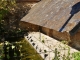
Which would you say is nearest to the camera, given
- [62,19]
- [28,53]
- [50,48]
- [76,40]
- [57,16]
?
[50,48]

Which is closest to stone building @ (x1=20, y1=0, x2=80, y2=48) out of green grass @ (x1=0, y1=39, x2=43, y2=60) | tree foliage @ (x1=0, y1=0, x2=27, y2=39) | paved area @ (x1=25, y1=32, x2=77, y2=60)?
paved area @ (x1=25, y1=32, x2=77, y2=60)

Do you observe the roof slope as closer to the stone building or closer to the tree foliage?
the stone building

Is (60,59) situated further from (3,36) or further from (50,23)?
(3,36)

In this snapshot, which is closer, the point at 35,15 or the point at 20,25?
the point at 35,15

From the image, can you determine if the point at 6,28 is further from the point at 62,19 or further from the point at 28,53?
the point at 62,19

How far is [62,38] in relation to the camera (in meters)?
17.7

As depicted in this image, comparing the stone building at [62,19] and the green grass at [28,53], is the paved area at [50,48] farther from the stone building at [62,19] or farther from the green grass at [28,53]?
the stone building at [62,19]

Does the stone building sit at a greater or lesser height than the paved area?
greater

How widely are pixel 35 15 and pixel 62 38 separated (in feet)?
19.7

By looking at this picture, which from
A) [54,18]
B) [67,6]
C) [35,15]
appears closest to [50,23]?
[54,18]

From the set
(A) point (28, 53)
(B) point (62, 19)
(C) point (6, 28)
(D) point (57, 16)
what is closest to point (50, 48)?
(A) point (28, 53)

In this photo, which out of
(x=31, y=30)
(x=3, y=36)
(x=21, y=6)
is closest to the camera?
(x=3, y=36)

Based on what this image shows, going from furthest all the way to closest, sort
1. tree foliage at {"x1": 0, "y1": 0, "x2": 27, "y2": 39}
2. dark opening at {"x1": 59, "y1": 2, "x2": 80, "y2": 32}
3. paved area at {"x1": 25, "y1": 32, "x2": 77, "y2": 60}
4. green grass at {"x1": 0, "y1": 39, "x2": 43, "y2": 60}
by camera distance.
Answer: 1. tree foliage at {"x1": 0, "y1": 0, "x2": 27, "y2": 39}
2. dark opening at {"x1": 59, "y1": 2, "x2": 80, "y2": 32}
3. green grass at {"x1": 0, "y1": 39, "x2": 43, "y2": 60}
4. paved area at {"x1": 25, "y1": 32, "x2": 77, "y2": 60}

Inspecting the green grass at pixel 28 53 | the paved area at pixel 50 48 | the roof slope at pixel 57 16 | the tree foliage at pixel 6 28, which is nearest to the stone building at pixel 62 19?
the roof slope at pixel 57 16
